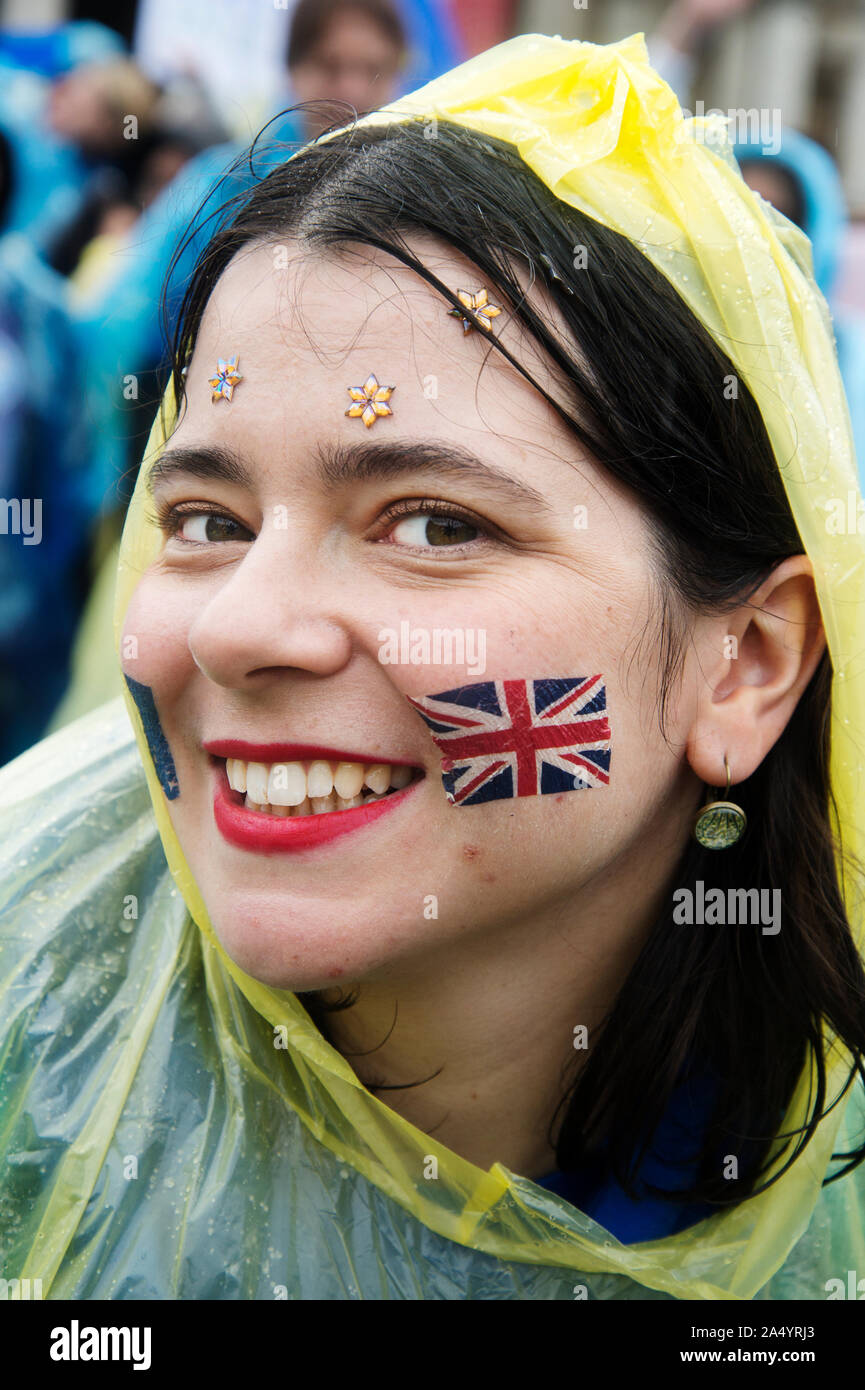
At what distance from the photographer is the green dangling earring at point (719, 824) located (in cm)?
185

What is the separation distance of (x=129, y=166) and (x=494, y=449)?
4.97 metres

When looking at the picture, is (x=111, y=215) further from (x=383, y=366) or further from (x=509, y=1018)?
(x=509, y=1018)

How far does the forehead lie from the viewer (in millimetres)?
1570

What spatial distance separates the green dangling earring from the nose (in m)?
0.62

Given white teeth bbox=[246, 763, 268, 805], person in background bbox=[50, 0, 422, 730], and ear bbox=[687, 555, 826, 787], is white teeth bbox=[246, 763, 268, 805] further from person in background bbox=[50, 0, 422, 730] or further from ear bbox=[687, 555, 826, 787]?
person in background bbox=[50, 0, 422, 730]

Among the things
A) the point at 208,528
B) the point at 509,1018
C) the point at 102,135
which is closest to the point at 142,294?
the point at 102,135

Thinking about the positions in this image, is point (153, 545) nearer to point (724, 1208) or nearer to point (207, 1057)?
point (207, 1057)

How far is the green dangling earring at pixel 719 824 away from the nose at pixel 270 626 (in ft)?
2.04

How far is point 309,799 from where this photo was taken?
5.32ft

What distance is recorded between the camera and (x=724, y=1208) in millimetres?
1897

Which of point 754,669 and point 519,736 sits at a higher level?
point 754,669

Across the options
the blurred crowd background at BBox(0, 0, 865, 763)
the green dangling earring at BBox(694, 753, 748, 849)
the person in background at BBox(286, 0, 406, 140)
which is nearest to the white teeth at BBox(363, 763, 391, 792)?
the green dangling earring at BBox(694, 753, 748, 849)

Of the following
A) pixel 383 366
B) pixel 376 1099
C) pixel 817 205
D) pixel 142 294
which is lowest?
pixel 376 1099

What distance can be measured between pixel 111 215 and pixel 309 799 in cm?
484
